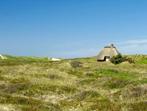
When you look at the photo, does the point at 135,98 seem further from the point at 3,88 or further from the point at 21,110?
the point at 3,88

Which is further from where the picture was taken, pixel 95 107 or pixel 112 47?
pixel 112 47

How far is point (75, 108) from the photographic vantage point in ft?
88.2

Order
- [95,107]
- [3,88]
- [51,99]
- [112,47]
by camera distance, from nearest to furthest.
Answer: [95,107] < [51,99] < [3,88] < [112,47]

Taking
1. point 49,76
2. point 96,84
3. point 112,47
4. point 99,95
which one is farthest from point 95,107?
point 112,47

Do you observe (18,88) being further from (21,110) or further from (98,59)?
(98,59)

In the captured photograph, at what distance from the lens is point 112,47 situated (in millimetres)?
101750

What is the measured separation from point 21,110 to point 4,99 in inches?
186

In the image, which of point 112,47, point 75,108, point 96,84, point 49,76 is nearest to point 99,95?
point 75,108

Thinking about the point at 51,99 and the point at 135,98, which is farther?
the point at 51,99

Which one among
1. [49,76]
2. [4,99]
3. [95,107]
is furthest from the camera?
[49,76]

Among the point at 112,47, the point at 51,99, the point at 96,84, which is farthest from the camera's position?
the point at 112,47

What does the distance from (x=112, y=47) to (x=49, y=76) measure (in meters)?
52.1

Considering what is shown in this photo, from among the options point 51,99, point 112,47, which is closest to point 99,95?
point 51,99

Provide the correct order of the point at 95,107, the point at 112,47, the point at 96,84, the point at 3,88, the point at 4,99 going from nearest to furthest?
the point at 95,107, the point at 4,99, the point at 3,88, the point at 96,84, the point at 112,47
